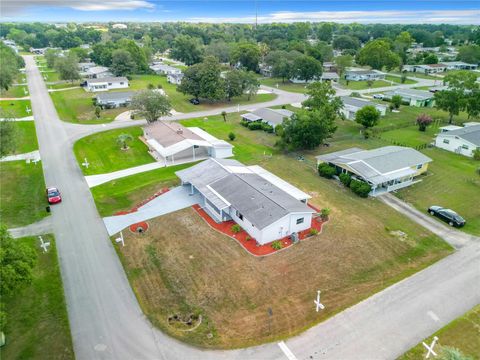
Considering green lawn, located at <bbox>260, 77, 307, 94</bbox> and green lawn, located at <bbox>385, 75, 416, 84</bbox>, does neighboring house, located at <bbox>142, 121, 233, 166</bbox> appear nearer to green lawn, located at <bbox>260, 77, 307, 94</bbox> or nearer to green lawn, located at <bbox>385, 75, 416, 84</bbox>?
green lawn, located at <bbox>260, 77, 307, 94</bbox>

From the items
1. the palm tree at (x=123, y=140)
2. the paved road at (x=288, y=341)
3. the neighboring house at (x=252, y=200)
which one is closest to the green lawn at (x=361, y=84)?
the palm tree at (x=123, y=140)

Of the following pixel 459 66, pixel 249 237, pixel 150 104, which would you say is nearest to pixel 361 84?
pixel 459 66

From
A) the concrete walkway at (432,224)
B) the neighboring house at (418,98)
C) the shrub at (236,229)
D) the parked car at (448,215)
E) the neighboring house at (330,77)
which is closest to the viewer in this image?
the concrete walkway at (432,224)

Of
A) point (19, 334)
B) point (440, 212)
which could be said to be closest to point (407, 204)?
point (440, 212)

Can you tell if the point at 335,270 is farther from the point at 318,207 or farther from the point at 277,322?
the point at 318,207

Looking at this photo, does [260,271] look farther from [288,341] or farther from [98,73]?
[98,73]

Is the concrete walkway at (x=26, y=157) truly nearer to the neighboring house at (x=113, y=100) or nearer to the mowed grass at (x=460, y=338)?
the neighboring house at (x=113, y=100)
